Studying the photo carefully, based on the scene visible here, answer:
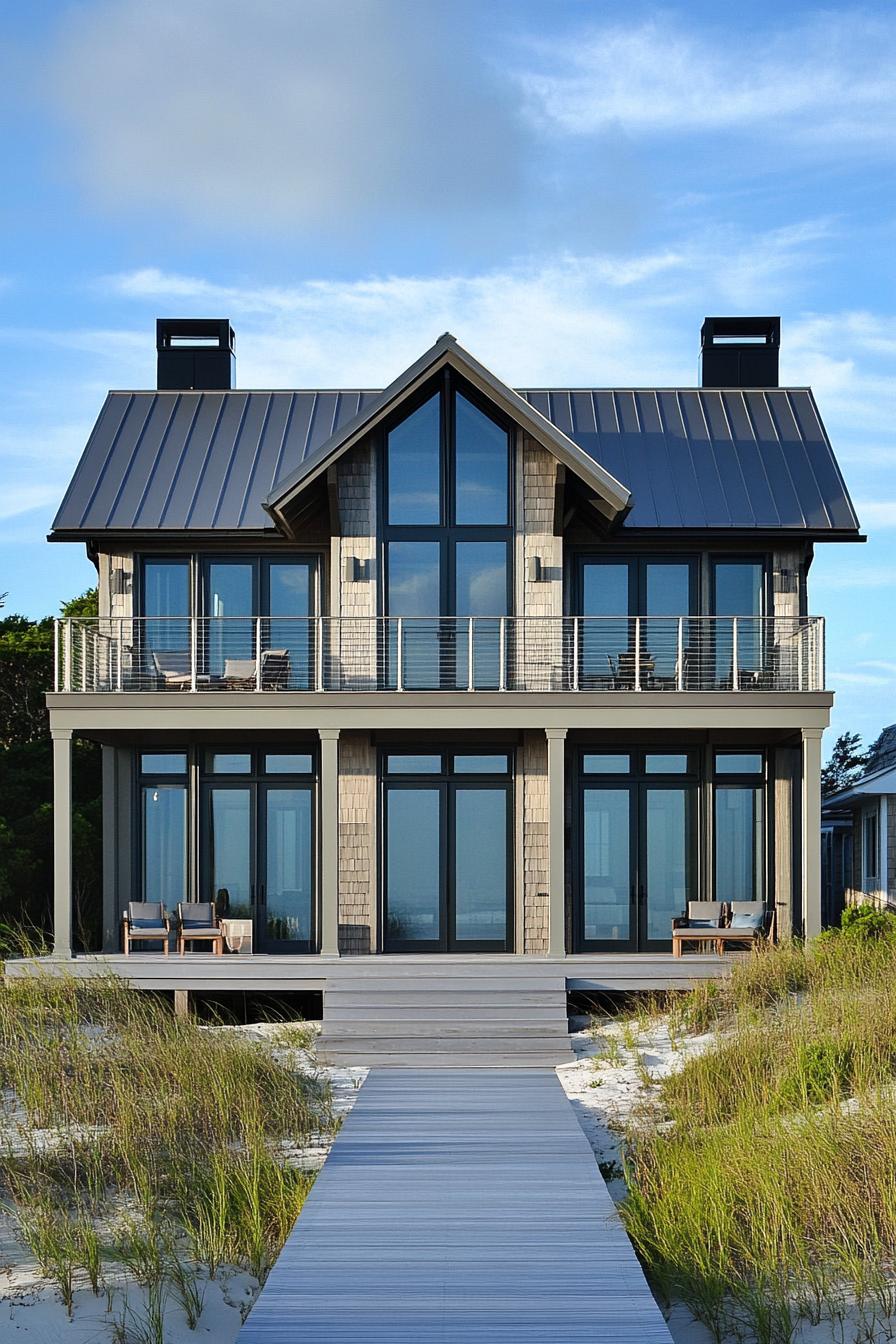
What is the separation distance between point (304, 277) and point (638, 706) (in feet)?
21.0

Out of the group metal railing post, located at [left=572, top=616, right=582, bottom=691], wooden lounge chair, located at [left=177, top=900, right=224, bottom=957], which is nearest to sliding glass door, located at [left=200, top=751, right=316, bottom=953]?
wooden lounge chair, located at [left=177, top=900, right=224, bottom=957]

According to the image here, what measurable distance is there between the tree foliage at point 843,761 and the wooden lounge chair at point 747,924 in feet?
56.9

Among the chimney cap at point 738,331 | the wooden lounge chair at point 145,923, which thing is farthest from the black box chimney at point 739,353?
the wooden lounge chair at point 145,923

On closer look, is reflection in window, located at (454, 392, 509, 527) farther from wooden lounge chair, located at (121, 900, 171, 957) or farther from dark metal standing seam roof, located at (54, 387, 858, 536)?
wooden lounge chair, located at (121, 900, 171, 957)

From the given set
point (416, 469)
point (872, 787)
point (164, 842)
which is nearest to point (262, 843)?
point (164, 842)

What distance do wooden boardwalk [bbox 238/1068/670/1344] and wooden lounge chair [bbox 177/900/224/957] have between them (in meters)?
6.31

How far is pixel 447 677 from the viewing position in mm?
17953

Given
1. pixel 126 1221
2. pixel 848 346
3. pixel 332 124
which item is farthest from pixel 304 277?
pixel 126 1221

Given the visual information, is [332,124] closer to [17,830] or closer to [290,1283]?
[17,830]

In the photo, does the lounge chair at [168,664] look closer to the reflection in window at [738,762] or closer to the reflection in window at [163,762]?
the reflection in window at [163,762]

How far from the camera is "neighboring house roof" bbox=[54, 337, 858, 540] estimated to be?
1722 cm

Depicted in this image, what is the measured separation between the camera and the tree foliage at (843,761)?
35156 mm

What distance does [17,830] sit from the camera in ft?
69.7

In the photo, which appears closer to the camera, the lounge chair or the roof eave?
the roof eave
